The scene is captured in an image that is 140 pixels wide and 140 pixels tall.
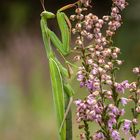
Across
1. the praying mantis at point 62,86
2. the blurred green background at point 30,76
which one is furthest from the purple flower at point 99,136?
the blurred green background at point 30,76

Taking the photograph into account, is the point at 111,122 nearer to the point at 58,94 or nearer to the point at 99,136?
the point at 99,136

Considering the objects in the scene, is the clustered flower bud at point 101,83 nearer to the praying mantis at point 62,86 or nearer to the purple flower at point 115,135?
the purple flower at point 115,135

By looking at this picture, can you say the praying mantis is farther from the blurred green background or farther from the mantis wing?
the blurred green background

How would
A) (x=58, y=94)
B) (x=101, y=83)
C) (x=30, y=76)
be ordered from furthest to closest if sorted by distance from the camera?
(x=30, y=76) < (x=58, y=94) < (x=101, y=83)

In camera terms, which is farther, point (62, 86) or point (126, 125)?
point (62, 86)

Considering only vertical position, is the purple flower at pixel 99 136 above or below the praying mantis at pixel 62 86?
below

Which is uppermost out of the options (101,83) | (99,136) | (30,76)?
(101,83)

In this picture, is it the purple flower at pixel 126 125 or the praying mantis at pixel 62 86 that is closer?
the purple flower at pixel 126 125

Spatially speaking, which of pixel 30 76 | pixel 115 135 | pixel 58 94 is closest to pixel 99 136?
pixel 115 135
